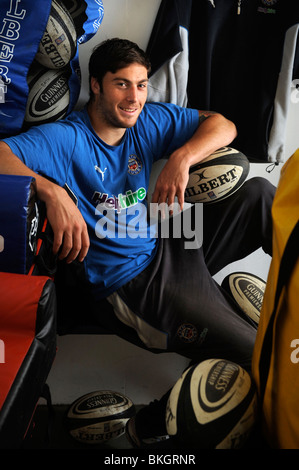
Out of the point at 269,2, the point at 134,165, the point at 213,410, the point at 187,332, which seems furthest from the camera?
the point at 269,2

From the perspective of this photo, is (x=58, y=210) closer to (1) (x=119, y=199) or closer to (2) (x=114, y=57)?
(1) (x=119, y=199)

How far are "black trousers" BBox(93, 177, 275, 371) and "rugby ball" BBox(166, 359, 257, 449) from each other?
333 mm

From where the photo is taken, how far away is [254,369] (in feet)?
2.98

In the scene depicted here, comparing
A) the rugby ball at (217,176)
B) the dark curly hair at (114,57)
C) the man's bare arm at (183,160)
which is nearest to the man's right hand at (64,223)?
the man's bare arm at (183,160)

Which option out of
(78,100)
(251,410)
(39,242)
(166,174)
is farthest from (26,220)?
(78,100)

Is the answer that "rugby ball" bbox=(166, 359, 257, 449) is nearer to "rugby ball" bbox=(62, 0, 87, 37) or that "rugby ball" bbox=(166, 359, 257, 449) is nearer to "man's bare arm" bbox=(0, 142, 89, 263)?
"man's bare arm" bbox=(0, 142, 89, 263)

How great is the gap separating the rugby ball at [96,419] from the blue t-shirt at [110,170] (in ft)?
0.96

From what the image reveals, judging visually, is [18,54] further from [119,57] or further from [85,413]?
[85,413]

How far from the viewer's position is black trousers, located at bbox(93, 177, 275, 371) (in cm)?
124

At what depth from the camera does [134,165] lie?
1449 millimetres

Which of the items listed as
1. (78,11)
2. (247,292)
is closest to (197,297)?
(247,292)

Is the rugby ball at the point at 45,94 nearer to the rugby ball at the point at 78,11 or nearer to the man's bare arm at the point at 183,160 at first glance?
the rugby ball at the point at 78,11

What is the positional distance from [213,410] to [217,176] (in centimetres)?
68

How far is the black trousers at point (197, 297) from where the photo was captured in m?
1.24
